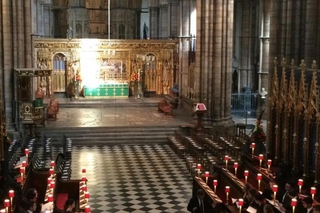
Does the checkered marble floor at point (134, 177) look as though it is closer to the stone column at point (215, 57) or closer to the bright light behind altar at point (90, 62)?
the stone column at point (215, 57)

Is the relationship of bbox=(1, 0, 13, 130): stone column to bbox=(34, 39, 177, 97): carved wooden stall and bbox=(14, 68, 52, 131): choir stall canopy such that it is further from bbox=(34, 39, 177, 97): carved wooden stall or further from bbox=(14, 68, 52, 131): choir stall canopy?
bbox=(34, 39, 177, 97): carved wooden stall

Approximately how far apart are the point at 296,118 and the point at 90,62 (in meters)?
22.7

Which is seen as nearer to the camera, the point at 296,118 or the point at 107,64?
the point at 296,118

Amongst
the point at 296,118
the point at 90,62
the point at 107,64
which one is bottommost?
the point at 296,118

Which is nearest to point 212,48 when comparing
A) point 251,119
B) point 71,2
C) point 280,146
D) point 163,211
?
point 251,119

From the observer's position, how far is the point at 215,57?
80.7 feet

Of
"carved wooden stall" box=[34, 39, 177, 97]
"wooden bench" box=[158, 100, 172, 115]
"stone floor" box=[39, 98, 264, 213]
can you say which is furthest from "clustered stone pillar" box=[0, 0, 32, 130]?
"carved wooden stall" box=[34, 39, 177, 97]

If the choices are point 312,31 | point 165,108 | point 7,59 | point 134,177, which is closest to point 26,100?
point 7,59

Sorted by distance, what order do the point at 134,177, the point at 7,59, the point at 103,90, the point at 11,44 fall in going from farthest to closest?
1. the point at 103,90
2. the point at 11,44
3. the point at 7,59
4. the point at 134,177

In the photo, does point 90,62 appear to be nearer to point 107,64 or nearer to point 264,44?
point 107,64

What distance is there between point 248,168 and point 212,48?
10.7 metres

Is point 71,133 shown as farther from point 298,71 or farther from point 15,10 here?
point 298,71

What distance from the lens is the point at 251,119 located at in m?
30.2

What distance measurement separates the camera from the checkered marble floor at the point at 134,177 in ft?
48.1
